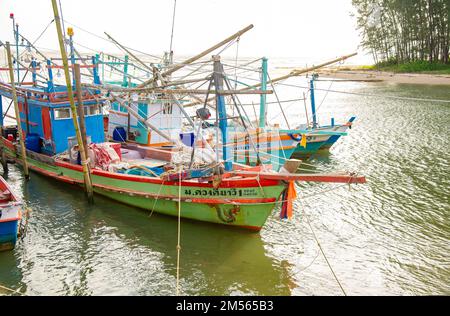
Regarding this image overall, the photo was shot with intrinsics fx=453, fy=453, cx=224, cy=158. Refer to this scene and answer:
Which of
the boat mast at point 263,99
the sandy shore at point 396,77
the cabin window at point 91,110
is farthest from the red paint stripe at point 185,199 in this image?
the sandy shore at point 396,77

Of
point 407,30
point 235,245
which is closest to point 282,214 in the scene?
point 235,245

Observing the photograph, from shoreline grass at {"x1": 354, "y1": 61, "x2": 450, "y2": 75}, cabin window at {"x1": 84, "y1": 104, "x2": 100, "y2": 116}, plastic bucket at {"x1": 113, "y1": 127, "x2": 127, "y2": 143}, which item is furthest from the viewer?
shoreline grass at {"x1": 354, "y1": 61, "x2": 450, "y2": 75}

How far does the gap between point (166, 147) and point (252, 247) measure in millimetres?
8777

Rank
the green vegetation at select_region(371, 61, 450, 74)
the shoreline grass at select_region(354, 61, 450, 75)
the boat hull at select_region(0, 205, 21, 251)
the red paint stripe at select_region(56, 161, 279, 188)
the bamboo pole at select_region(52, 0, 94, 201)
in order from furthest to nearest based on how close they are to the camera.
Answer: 1. the green vegetation at select_region(371, 61, 450, 74)
2. the shoreline grass at select_region(354, 61, 450, 75)
3. the bamboo pole at select_region(52, 0, 94, 201)
4. the red paint stripe at select_region(56, 161, 279, 188)
5. the boat hull at select_region(0, 205, 21, 251)

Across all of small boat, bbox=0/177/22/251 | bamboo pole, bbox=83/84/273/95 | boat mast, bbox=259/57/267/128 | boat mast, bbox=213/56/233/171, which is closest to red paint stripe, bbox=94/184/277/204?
boat mast, bbox=213/56/233/171

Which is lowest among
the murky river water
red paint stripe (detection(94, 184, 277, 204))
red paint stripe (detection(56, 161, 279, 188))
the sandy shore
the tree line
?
the murky river water

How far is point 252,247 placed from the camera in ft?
42.5

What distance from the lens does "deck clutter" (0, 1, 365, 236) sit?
13219 millimetres

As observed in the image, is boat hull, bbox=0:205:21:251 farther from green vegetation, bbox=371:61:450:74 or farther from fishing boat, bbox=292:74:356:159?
green vegetation, bbox=371:61:450:74

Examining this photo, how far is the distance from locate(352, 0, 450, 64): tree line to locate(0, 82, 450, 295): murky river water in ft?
153

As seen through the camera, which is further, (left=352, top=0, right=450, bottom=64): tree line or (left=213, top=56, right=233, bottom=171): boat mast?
(left=352, top=0, right=450, bottom=64): tree line

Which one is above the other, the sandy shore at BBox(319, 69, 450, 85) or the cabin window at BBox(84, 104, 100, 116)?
the sandy shore at BBox(319, 69, 450, 85)

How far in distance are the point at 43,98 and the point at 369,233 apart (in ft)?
45.0

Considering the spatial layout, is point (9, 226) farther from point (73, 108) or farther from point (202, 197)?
point (202, 197)
